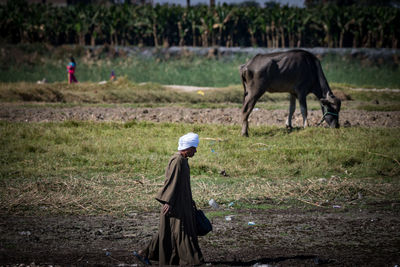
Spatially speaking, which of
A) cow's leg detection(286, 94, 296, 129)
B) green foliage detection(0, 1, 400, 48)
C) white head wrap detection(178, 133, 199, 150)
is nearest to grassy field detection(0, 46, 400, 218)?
cow's leg detection(286, 94, 296, 129)

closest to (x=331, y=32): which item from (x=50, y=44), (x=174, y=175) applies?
(x=50, y=44)

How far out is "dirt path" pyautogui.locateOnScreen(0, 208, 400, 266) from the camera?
631 centimetres

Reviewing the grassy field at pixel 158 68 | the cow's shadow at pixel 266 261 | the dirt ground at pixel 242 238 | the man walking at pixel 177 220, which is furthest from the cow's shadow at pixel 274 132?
the grassy field at pixel 158 68

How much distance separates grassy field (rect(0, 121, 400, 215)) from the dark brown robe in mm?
2298

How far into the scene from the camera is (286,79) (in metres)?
14.1

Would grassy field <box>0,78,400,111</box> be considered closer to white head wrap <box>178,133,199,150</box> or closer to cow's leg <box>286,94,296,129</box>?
cow's leg <box>286,94,296,129</box>

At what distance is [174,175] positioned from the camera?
19.5ft

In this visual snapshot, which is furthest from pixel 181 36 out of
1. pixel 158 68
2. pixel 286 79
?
pixel 286 79

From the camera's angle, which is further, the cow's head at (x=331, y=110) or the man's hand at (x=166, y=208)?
the cow's head at (x=331, y=110)

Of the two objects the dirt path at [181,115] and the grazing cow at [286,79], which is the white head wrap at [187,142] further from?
the dirt path at [181,115]

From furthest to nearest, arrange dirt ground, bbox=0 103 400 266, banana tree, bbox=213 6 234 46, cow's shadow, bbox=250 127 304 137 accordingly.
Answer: banana tree, bbox=213 6 234 46
cow's shadow, bbox=250 127 304 137
dirt ground, bbox=0 103 400 266

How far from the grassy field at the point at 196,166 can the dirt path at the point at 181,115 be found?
1927mm

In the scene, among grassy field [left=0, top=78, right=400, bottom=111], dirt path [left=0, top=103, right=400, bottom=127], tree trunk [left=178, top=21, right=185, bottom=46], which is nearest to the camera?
dirt path [left=0, top=103, right=400, bottom=127]

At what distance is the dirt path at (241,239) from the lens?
20.7ft
